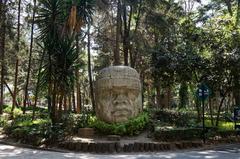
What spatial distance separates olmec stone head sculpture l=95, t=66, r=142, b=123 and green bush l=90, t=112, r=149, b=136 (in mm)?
428

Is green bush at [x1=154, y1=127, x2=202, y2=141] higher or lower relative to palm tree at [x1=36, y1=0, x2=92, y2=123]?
lower

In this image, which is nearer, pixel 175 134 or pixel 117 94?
pixel 175 134

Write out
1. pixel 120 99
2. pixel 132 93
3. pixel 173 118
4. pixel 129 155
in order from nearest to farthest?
pixel 129 155 < pixel 120 99 < pixel 132 93 < pixel 173 118

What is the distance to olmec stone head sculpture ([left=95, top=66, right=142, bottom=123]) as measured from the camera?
701 inches

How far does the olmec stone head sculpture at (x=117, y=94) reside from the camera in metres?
17.8

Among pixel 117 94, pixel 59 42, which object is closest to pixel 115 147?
pixel 117 94

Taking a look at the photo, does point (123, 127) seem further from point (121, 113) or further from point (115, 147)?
point (115, 147)

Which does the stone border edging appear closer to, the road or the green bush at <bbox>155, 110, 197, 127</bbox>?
the road

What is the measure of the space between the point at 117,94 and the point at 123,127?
1816 mm

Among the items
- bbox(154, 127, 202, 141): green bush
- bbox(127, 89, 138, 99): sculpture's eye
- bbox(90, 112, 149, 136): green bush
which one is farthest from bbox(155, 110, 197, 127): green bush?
bbox(154, 127, 202, 141): green bush

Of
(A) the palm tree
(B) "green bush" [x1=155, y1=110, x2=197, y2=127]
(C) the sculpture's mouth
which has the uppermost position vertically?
(A) the palm tree

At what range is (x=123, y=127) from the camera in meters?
17.0

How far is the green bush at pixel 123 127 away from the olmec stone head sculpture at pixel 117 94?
43 centimetres

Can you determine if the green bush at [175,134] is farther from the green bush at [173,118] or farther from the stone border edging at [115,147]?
the green bush at [173,118]
